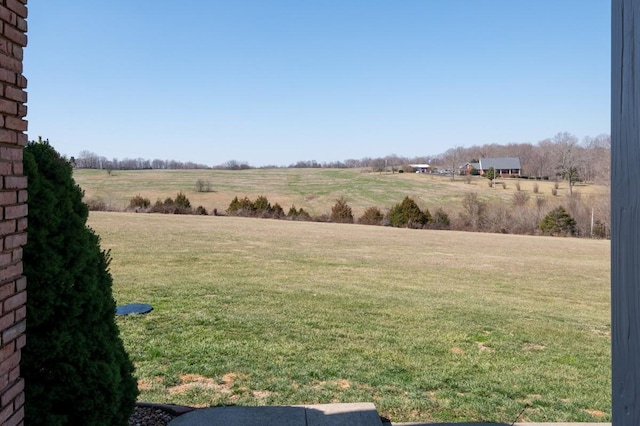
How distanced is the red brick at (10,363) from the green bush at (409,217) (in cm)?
3425

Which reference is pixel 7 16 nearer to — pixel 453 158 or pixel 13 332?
pixel 13 332

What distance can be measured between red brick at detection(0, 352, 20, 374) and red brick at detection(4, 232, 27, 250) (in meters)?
0.49

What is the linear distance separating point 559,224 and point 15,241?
122ft

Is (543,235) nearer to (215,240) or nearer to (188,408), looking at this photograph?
(215,240)

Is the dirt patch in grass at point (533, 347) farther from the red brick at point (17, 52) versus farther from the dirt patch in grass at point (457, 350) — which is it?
the red brick at point (17, 52)

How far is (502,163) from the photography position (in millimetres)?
71125

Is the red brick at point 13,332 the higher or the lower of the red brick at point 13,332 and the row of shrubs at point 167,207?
the lower

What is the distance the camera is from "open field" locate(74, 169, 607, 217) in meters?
45.7

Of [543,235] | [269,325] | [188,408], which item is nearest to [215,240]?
[269,325]

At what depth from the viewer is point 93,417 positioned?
2.48 meters

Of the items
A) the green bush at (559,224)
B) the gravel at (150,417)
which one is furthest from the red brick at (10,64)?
the green bush at (559,224)

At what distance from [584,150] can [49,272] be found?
58847 millimetres

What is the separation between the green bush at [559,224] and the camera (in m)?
34.2

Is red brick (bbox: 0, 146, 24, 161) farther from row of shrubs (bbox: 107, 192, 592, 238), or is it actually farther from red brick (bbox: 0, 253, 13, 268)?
row of shrubs (bbox: 107, 192, 592, 238)
